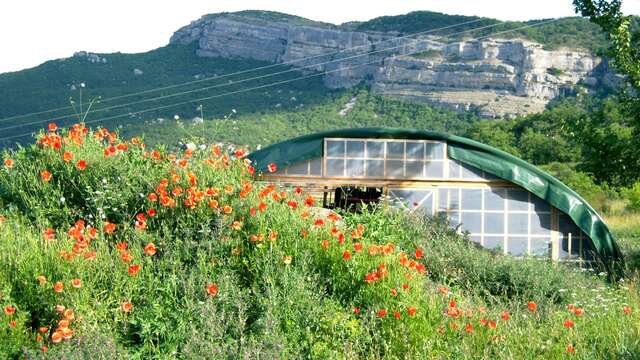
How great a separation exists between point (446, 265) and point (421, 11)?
82.1 meters

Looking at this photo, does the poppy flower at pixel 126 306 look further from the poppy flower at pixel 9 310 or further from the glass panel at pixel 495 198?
the glass panel at pixel 495 198

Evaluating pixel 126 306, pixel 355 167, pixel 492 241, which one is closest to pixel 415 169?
pixel 355 167

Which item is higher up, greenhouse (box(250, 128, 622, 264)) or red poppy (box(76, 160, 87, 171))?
red poppy (box(76, 160, 87, 171))

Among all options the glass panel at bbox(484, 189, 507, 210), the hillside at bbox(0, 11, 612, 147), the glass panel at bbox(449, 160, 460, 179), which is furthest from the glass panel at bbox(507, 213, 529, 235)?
the hillside at bbox(0, 11, 612, 147)

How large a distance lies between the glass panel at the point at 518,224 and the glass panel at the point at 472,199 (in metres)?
0.61

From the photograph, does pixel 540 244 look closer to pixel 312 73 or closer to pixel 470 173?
pixel 470 173

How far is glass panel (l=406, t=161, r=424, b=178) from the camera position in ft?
54.0

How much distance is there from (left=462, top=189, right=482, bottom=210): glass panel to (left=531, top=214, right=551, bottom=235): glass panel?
39.3 inches

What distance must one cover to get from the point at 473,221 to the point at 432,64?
70.6 m

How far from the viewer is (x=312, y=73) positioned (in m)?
86.1

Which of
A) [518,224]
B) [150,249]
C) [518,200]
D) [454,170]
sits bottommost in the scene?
[518,224]

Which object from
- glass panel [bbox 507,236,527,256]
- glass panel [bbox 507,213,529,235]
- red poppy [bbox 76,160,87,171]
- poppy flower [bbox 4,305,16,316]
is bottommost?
glass panel [bbox 507,236,527,256]

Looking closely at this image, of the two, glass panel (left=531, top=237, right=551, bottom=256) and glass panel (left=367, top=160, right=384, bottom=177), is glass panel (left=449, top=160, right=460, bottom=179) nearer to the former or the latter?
glass panel (left=367, top=160, right=384, bottom=177)

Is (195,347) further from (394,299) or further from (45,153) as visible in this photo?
(45,153)
